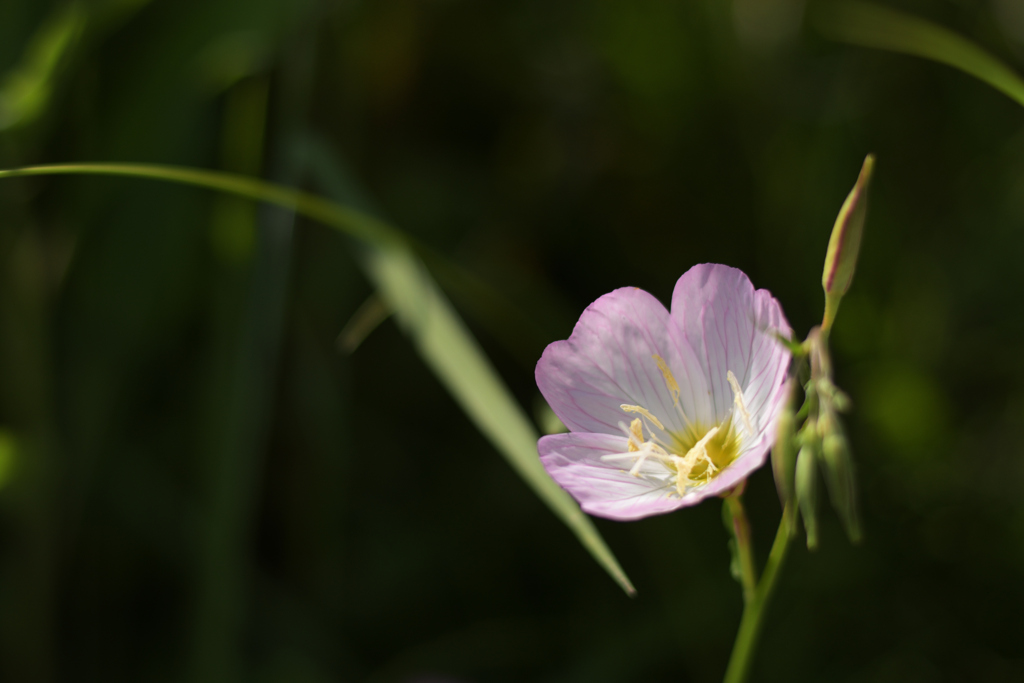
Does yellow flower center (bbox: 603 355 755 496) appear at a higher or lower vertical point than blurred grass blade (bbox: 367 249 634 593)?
lower

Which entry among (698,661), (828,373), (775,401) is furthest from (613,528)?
(828,373)

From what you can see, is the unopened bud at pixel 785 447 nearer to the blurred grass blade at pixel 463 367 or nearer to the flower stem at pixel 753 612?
the flower stem at pixel 753 612

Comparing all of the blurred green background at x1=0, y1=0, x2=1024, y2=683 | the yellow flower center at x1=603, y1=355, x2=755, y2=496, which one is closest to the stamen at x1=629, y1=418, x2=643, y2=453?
the yellow flower center at x1=603, y1=355, x2=755, y2=496

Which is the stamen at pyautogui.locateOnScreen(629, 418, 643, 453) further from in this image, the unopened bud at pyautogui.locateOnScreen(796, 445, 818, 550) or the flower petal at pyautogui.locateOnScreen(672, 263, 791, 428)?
the unopened bud at pyautogui.locateOnScreen(796, 445, 818, 550)

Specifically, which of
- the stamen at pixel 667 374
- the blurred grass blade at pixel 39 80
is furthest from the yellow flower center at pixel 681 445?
the blurred grass blade at pixel 39 80

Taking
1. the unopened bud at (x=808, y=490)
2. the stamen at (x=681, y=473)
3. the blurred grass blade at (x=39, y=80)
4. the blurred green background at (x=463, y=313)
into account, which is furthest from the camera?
the blurred green background at (x=463, y=313)

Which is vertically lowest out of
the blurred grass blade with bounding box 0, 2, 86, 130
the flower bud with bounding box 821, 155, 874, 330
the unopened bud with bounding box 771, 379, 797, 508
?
the unopened bud with bounding box 771, 379, 797, 508
